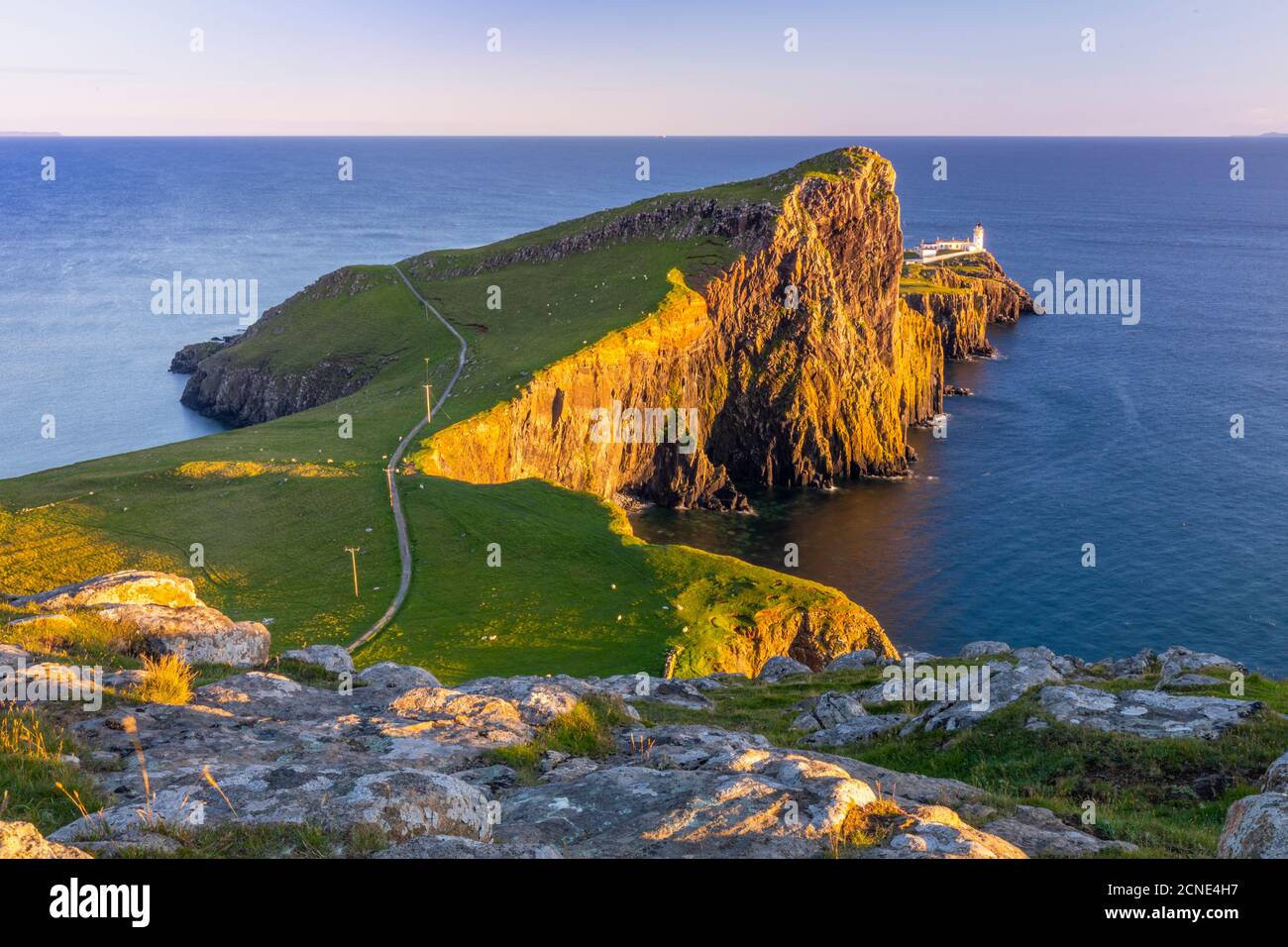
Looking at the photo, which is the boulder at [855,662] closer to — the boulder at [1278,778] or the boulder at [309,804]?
the boulder at [1278,778]

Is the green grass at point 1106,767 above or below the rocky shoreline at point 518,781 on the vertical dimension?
below

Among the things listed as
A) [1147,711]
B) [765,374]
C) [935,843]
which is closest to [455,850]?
[935,843]

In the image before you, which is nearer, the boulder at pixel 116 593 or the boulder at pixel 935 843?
the boulder at pixel 935 843

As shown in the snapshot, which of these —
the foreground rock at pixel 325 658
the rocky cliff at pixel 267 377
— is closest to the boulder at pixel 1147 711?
the foreground rock at pixel 325 658

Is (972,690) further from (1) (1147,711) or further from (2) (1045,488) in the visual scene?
(2) (1045,488)

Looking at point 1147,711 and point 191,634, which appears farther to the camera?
point 191,634

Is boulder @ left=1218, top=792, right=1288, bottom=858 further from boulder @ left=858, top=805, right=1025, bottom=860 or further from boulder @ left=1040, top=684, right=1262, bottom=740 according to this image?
boulder @ left=1040, top=684, right=1262, bottom=740

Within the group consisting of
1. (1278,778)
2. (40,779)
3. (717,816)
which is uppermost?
(40,779)
